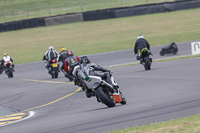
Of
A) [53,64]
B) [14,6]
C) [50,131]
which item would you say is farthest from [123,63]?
[14,6]

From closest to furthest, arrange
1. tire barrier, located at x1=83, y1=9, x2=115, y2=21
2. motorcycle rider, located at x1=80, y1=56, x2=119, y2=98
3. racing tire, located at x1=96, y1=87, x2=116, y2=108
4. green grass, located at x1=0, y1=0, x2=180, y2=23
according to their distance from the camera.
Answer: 1. racing tire, located at x1=96, y1=87, x2=116, y2=108
2. motorcycle rider, located at x1=80, y1=56, x2=119, y2=98
3. tire barrier, located at x1=83, y1=9, x2=115, y2=21
4. green grass, located at x1=0, y1=0, x2=180, y2=23

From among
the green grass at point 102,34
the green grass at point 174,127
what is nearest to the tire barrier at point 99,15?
the green grass at point 102,34

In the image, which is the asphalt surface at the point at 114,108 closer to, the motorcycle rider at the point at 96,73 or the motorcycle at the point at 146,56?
the motorcycle rider at the point at 96,73

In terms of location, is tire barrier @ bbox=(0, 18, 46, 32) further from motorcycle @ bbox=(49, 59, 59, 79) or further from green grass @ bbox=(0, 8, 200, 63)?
motorcycle @ bbox=(49, 59, 59, 79)

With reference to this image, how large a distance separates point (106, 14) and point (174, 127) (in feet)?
122

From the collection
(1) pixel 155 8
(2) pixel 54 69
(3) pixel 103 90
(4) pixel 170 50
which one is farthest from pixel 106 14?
(3) pixel 103 90

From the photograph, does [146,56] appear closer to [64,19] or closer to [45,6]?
[64,19]

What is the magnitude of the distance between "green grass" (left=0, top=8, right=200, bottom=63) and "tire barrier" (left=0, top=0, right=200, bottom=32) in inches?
30.4

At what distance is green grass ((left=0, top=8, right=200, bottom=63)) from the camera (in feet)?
123

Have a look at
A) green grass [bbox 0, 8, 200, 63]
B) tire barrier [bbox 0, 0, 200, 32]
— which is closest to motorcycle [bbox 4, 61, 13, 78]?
green grass [bbox 0, 8, 200, 63]

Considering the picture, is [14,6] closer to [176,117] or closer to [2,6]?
[2,6]

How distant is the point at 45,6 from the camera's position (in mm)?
54531

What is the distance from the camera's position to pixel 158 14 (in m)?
45.1

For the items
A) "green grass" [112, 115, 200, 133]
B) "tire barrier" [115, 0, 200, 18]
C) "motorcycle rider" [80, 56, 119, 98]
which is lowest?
"green grass" [112, 115, 200, 133]
